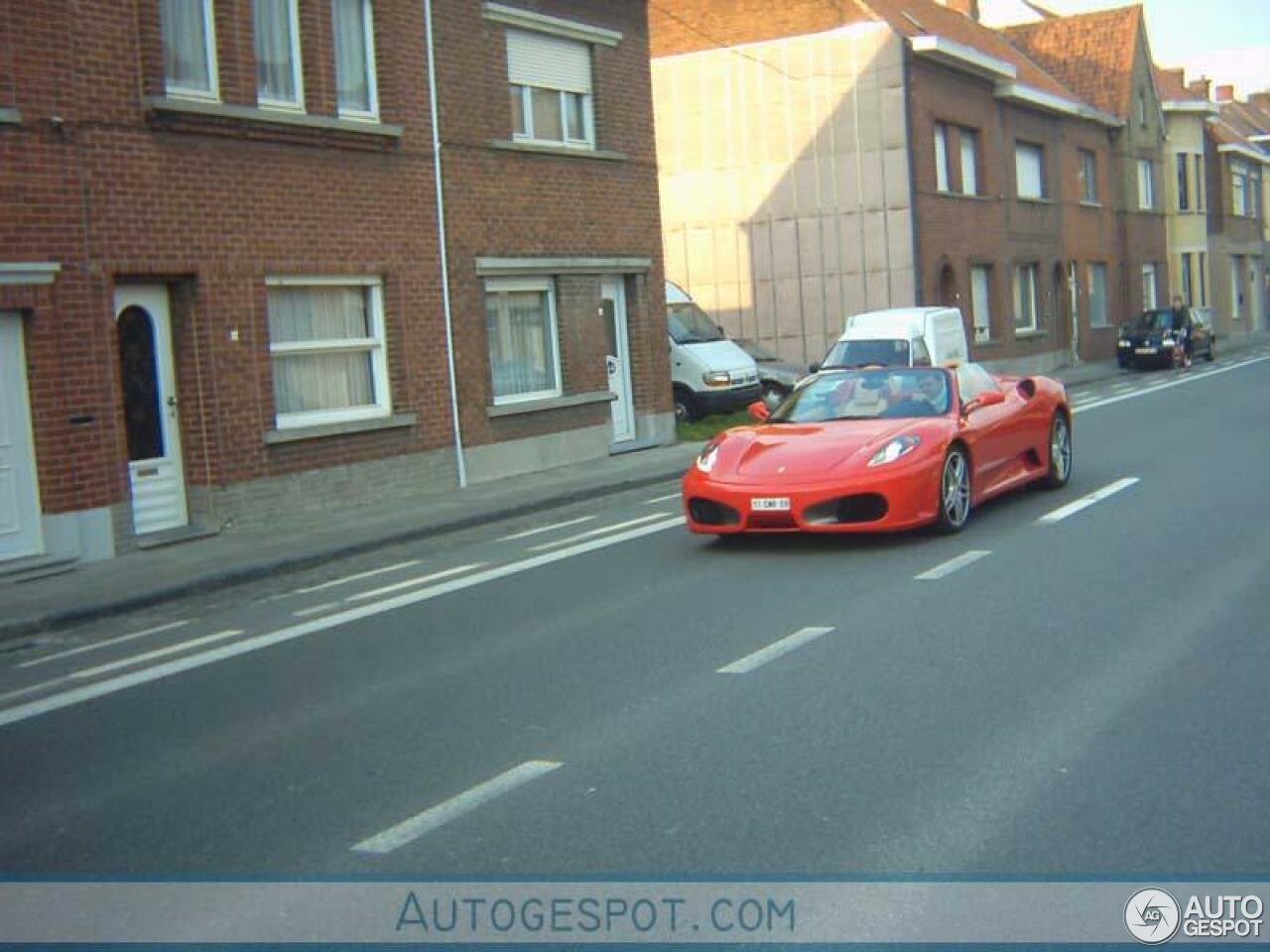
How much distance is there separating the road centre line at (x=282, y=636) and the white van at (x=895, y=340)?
495 inches

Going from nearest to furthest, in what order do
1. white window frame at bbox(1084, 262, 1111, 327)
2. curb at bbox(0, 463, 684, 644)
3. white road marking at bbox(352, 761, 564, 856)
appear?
white road marking at bbox(352, 761, 564, 856) → curb at bbox(0, 463, 684, 644) → white window frame at bbox(1084, 262, 1111, 327)

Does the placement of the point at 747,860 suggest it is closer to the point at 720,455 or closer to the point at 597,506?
the point at 720,455

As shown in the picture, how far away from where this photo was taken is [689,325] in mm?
25453

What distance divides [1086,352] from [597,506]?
101 feet

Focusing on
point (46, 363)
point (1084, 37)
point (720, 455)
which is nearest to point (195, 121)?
point (46, 363)

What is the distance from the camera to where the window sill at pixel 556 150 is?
62.0 feet

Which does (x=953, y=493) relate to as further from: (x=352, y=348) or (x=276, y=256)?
(x=352, y=348)

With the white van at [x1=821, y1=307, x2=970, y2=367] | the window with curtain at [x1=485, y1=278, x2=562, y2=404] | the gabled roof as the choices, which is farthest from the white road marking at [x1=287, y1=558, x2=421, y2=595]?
the gabled roof

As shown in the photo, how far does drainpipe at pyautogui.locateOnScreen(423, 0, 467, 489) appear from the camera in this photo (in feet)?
58.2

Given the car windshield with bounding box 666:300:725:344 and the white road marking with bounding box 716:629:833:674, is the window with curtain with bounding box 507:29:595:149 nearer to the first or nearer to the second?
the car windshield with bounding box 666:300:725:344

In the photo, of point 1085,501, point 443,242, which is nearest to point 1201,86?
point 443,242

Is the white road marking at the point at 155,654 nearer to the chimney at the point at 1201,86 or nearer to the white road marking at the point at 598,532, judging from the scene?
the white road marking at the point at 598,532

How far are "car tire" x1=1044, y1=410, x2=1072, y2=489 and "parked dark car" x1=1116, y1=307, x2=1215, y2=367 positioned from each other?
2597 centimetres

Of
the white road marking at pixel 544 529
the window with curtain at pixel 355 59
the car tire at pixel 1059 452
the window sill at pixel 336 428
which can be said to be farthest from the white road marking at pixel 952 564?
the window with curtain at pixel 355 59
